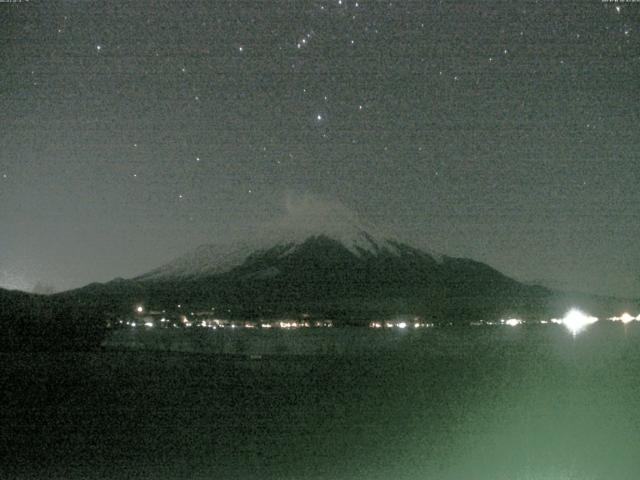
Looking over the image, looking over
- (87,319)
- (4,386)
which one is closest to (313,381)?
(4,386)

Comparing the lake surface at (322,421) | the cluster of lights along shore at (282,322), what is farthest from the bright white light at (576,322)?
the lake surface at (322,421)

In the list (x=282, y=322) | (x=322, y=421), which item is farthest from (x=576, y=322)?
(x=322, y=421)

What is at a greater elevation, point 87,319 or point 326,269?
point 326,269

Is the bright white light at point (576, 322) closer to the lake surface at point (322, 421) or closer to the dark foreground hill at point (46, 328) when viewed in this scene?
the dark foreground hill at point (46, 328)

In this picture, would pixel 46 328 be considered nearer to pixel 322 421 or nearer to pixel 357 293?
pixel 322 421

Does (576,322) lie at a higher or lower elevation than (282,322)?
higher

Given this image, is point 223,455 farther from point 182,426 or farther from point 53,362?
point 53,362

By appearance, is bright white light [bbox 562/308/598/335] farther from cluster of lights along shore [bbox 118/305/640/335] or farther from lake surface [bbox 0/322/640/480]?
lake surface [bbox 0/322/640/480]

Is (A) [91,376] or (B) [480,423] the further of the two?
(A) [91,376]
